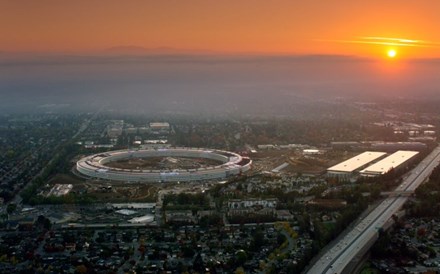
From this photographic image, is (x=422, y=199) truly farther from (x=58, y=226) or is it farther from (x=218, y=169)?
(x=58, y=226)

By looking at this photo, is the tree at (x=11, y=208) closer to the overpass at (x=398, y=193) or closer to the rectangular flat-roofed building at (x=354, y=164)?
the rectangular flat-roofed building at (x=354, y=164)

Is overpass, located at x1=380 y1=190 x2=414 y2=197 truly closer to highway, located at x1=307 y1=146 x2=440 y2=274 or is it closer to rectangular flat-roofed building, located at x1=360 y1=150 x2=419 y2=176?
highway, located at x1=307 y1=146 x2=440 y2=274

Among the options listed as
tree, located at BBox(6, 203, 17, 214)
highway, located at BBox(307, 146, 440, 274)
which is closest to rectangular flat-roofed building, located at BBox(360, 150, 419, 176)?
highway, located at BBox(307, 146, 440, 274)

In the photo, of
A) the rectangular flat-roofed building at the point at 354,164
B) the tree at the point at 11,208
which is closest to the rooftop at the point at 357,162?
the rectangular flat-roofed building at the point at 354,164

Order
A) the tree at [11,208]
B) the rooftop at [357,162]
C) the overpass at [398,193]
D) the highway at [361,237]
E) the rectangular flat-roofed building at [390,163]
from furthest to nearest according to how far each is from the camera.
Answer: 1. the rooftop at [357,162]
2. the rectangular flat-roofed building at [390,163]
3. the overpass at [398,193]
4. the tree at [11,208]
5. the highway at [361,237]

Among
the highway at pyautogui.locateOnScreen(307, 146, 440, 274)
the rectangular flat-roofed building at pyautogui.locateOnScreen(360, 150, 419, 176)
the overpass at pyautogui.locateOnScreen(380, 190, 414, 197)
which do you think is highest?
the highway at pyautogui.locateOnScreen(307, 146, 440, 274)

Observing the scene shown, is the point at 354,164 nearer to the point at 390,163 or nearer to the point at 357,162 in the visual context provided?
the point at 357,162
